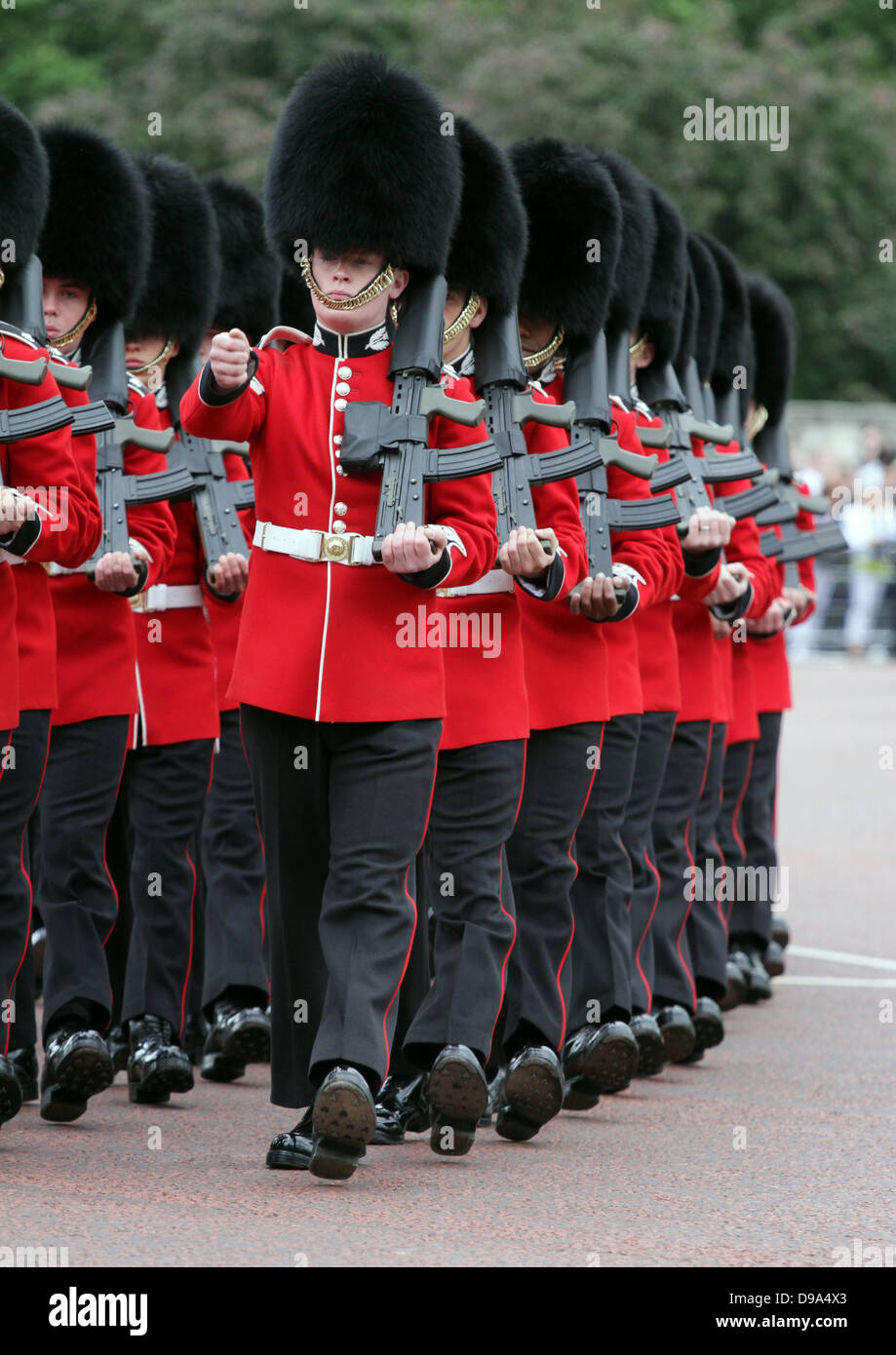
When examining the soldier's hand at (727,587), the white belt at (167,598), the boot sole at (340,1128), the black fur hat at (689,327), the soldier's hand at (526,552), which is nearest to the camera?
the boot sole at (340,1128)

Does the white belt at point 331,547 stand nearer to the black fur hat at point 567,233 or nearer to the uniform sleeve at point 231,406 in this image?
the uniform sleeve at point 231,406

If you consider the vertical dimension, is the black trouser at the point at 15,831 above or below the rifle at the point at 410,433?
below

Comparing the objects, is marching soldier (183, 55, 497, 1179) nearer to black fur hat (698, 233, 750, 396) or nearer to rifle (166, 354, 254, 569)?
rifle (166, 354, 254, 569)

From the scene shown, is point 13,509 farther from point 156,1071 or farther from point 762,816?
point 762,816

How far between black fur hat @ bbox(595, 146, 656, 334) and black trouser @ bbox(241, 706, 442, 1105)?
7.02ft

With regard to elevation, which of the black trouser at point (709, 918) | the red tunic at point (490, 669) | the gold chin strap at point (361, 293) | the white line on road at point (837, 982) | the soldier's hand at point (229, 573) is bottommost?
the white line on road at point (837, 982)

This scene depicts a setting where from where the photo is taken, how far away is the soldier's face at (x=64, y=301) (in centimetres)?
643

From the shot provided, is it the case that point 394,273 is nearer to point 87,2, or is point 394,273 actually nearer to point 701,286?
point 701,286

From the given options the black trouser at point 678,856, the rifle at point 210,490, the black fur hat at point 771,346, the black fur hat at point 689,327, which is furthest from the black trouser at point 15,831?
the black fur hat at point 771,346

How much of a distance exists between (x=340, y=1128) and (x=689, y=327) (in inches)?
158

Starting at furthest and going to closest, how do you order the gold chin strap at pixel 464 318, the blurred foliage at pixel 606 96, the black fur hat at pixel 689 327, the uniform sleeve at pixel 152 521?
the blurred foliage at pixel 606 96, the black fur hat at pixel 689 327, the uniform sleeve at pixel 152 521, the gold chin strap at pixel 464 318

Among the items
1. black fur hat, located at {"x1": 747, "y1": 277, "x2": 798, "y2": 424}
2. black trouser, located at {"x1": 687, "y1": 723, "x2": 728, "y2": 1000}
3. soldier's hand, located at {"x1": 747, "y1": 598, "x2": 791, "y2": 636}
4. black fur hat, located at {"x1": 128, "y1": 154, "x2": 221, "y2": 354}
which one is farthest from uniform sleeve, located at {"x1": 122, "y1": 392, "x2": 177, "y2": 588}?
black fur hat, located at {"x1": 747, "y1": 277, "x2": 798, "y2": 424}

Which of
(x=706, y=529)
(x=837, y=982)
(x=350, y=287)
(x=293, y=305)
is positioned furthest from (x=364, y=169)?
(x=837, y=982)

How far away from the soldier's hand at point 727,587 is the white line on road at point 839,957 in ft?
6.36
